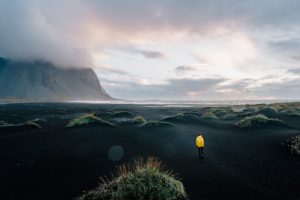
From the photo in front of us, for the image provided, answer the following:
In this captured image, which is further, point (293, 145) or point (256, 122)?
point (256, 122)

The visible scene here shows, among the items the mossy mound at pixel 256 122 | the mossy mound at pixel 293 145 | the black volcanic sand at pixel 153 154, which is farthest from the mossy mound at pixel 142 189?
the mossy mound at pixel 256 122

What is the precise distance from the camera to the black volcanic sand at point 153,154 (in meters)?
8.19

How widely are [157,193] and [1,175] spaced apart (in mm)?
8091

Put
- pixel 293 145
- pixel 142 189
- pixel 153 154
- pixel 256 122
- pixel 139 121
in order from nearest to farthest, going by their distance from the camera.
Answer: pixel 142 189
pixel 153 154
pixel 293 145
pixel 256 122
pixel 139 121

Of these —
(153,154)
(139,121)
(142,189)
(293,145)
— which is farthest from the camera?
(139,121)

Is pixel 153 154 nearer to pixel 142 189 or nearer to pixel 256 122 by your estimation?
pixel 142 189

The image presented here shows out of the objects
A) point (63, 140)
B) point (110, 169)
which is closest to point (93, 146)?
point (63, 140)

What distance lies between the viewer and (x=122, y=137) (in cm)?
1861

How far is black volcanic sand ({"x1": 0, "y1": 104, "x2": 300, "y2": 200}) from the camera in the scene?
819 centimetres

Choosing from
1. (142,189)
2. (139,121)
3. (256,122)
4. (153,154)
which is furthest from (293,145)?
(139,121)

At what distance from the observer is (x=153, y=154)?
13.7m

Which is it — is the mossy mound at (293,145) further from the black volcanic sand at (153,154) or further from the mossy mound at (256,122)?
the mossy mound at (256,122)

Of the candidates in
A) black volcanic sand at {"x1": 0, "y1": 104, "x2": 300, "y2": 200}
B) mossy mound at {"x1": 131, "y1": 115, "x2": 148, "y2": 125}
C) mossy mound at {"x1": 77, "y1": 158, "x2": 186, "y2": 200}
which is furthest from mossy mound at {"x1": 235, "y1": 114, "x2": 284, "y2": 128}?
mossy mound at {"x1": 77, "y1": 158, "x2": 186, "y2": 200}

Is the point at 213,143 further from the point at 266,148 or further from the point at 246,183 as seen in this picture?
the point at 246,183
